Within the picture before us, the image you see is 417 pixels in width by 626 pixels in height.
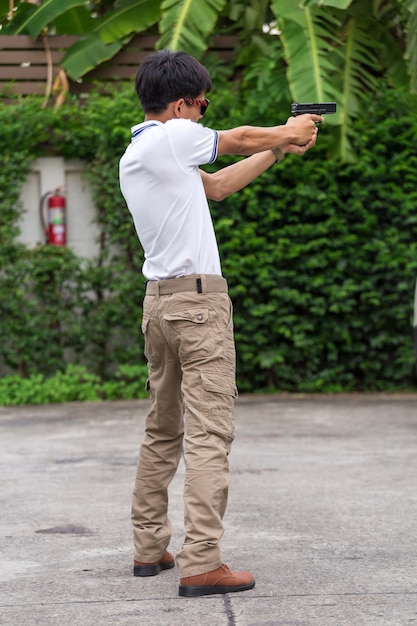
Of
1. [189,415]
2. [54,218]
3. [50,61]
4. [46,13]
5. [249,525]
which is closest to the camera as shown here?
[189,415]

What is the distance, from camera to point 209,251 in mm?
4012

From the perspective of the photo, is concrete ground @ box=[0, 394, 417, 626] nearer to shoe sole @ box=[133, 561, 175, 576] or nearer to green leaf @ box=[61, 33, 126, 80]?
shoe sole @ box=[133, 561, 175, 576]

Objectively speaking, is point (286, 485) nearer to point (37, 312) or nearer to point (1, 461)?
point (1, 461)

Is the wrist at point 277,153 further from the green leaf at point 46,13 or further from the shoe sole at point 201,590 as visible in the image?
the green leaf at point 46,13

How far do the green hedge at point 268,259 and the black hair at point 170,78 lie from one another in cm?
565

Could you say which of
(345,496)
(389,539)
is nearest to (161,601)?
(389,539)

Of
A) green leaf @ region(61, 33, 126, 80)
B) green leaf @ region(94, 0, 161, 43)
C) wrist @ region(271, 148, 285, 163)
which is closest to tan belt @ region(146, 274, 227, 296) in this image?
wrist @ region(271, 148, 285, 163)

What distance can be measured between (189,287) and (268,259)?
5875 millimetres

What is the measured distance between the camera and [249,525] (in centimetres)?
493

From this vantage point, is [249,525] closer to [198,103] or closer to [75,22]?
[198,103]

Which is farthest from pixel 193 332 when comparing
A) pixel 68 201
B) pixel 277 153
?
pixel 68 201

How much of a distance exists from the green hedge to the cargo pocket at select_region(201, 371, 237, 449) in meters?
5.81

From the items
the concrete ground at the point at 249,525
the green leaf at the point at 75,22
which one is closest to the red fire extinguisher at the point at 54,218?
the green leaf at the point at 75,22

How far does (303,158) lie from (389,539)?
5754mm
